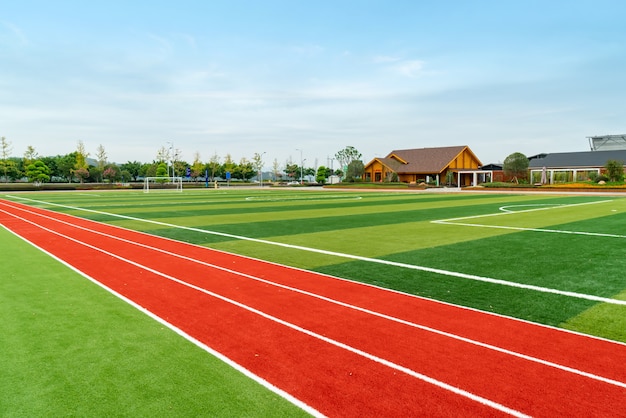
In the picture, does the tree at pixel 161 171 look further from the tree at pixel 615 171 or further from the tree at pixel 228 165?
the tree at pixel 615 171

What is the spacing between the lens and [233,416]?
405cm

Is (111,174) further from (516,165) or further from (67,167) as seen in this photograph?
(516,165)

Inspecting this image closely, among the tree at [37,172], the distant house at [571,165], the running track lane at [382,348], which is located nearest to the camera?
the running track lane at [382,348]

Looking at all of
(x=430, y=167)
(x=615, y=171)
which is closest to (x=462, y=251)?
(x=615, y=171)

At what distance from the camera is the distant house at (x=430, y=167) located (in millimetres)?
78688

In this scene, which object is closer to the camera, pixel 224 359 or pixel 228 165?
pixel 224 359

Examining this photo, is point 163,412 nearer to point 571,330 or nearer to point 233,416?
point 233,416

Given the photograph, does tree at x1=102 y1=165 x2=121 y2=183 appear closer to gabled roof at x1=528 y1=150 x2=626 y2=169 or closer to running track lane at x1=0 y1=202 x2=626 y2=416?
gabled roof at x1=528 y1=150 x2=626 y2=169

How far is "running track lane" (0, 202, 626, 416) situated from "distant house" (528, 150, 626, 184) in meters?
65.4

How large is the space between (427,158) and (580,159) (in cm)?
2653

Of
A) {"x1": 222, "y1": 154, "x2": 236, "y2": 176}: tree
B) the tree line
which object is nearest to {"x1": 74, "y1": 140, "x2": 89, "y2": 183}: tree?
the tree line

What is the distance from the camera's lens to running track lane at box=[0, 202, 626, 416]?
4.36 m

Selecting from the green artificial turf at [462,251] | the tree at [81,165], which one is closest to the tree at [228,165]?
the tree at [81,165]

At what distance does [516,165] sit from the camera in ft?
216
